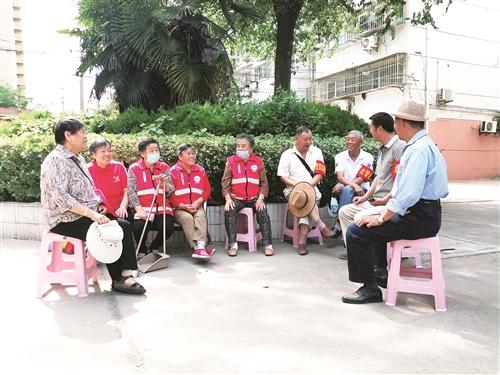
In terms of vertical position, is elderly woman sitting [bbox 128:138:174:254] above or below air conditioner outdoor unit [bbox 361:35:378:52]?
below

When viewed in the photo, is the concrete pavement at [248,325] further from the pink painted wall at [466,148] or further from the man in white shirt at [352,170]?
the pink painted wall at [466,148]

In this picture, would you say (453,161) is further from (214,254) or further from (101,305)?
(101,305)

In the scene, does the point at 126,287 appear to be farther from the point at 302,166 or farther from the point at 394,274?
the point at 302,166

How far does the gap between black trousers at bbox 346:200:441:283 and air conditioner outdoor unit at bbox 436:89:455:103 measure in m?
15.0

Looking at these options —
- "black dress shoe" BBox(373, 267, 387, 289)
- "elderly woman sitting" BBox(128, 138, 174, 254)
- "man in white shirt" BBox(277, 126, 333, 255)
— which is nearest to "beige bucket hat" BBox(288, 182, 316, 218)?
"man in white shirt" BBox(277, 126, 333, 255)

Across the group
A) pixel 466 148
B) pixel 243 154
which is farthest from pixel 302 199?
pixel 466 148

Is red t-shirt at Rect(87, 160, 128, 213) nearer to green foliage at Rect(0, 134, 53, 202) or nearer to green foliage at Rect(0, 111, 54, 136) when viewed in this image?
green foliage at Rect(0, 134, 53, 202)

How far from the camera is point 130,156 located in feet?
18.2

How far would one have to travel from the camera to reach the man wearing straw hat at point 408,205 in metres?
3.24

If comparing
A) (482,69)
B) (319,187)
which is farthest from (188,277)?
(482,69)

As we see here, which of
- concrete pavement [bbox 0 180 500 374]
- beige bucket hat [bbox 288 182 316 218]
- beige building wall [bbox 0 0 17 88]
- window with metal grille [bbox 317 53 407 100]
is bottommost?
concrete pavement [bbox 0 180 500 374]

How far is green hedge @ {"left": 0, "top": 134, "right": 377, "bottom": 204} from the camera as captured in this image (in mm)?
5535

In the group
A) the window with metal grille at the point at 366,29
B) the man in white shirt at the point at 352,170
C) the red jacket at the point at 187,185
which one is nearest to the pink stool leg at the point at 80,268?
the red jacket at the point at 187,185

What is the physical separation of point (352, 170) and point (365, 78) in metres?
14.7
